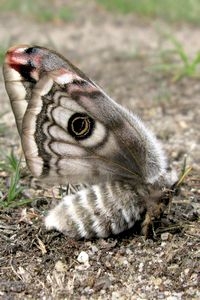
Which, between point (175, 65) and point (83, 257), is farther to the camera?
point (175, 65)

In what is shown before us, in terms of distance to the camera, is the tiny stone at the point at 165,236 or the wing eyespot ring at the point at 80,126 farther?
the tiny stone at the point at 165,236

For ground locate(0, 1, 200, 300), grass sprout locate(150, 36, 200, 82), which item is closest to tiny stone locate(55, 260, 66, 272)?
ground locate(0, 1, 200, 300)

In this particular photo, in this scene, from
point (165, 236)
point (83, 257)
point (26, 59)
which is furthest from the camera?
point (165, 236)

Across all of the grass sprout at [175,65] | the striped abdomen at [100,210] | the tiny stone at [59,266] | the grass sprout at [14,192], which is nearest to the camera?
the tiny stone at [59,266]

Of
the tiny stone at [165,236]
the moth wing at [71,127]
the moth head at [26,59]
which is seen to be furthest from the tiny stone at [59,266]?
the moth head at [26,59]

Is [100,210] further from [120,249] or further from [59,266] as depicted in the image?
[59,266]

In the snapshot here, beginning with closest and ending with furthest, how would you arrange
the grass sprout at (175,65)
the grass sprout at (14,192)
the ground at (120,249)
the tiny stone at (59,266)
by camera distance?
1. the ground at (120,249)
2. the tiny stone at (59,266)
3. the grass sprout at (14,192)
4. the grass sprout at (175,65)

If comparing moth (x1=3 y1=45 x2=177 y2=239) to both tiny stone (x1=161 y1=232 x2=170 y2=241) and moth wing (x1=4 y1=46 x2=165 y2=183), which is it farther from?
tiny stone (x1=161 y1=232 x2=170 y2=241)

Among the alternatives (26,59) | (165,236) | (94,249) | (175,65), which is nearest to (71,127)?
(26,59)

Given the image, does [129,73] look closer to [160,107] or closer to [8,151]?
[160,107]

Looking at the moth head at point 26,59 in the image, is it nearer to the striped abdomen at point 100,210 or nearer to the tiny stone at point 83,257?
the striped abdomen at point 100,210
